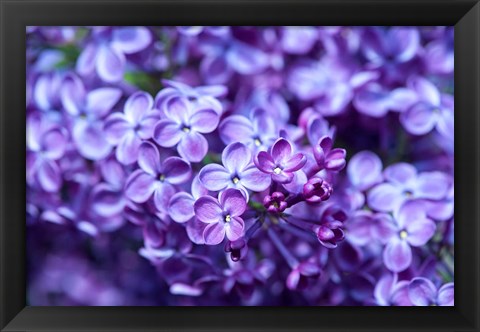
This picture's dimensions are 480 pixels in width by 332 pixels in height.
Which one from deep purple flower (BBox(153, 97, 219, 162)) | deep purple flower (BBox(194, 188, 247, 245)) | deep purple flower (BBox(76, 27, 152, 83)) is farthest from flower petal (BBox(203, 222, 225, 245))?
deep purple flower (BBox(76, 27, 152, 83))

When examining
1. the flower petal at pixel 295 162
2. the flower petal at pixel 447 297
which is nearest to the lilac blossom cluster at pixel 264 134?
the flower petal at pixel 447 297

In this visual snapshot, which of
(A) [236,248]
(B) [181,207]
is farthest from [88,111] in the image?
(A) [236,248]

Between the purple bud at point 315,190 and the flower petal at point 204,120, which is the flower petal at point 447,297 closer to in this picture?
the purple bud at point 315,190

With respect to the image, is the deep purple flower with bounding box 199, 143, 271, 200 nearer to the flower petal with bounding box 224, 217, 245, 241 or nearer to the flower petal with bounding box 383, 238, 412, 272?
the flower petal with bounding box 224, 217, 245, 241

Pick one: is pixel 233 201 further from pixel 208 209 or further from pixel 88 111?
pixel 88 111

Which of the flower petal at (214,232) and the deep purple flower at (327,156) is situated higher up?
the deep purple flower at (327,156)
